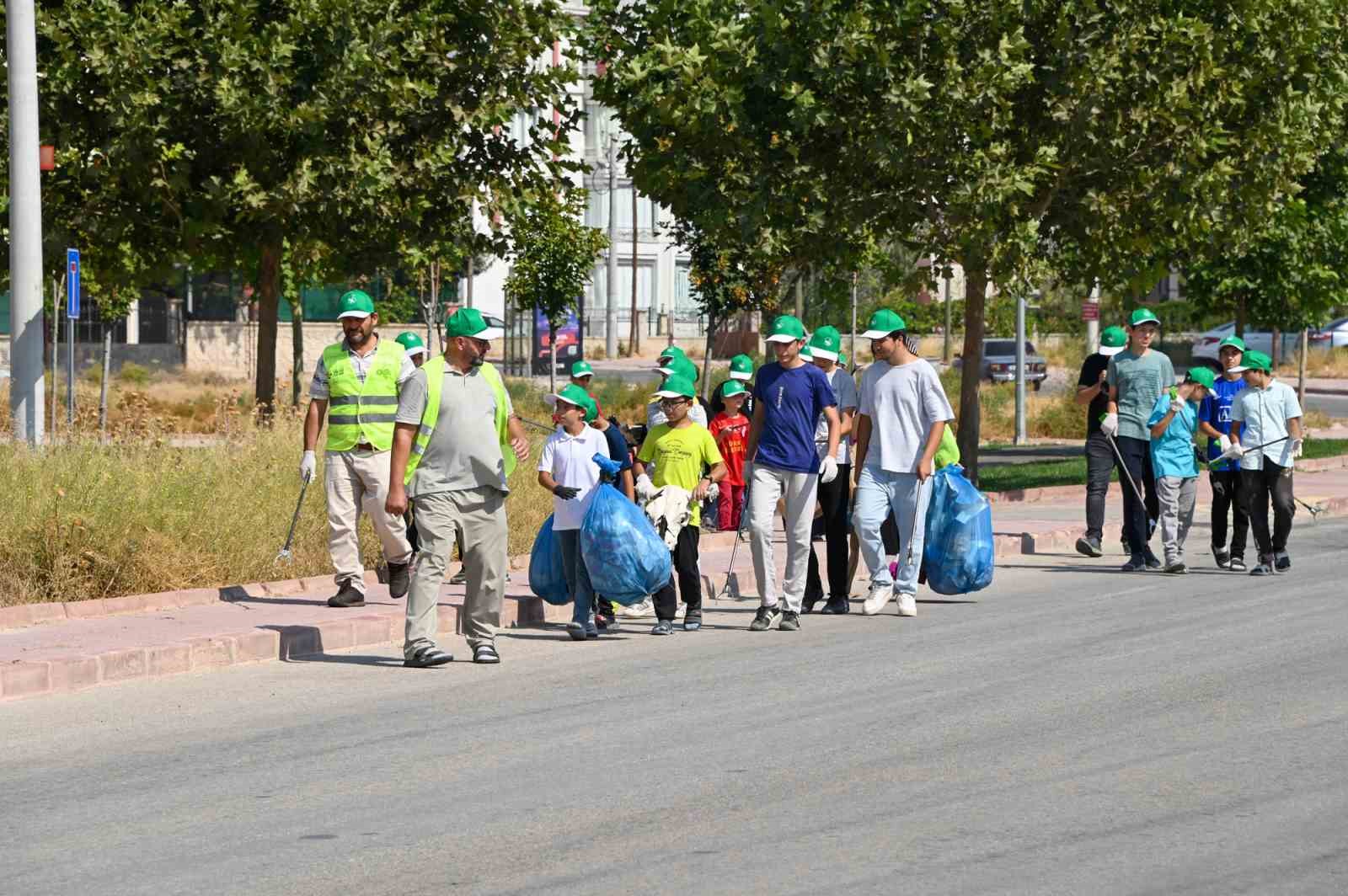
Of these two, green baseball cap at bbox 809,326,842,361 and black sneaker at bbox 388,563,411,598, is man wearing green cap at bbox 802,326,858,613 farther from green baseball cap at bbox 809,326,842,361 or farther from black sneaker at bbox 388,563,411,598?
black sneaker at bbox 388,563,411,598

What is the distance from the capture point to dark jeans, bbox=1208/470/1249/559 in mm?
15289

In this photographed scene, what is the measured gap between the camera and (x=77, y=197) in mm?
21672

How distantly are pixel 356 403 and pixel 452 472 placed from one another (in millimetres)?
2233

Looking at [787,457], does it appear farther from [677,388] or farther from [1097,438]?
[1097,438]

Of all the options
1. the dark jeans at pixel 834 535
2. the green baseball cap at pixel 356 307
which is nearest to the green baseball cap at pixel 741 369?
the dark jeans at pixel 834 535

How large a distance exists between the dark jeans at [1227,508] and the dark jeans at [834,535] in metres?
3.62

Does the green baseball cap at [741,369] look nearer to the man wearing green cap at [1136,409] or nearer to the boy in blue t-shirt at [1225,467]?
the man wearing green cap at [1136,409]

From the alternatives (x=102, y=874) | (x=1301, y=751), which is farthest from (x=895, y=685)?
(x=102, y=874)

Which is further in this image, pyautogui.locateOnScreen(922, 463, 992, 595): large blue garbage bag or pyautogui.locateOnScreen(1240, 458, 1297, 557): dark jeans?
pyautogui.locateOnScreen(1240, 458, 1297, 557): dark jeans

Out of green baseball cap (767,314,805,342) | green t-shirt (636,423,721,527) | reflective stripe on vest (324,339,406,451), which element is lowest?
green t-shirt (636,423,721,527)

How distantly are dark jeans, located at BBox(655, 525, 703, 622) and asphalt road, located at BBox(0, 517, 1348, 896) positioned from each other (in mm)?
259

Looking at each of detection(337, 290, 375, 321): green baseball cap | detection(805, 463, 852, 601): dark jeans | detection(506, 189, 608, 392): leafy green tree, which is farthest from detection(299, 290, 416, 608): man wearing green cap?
detection(506, 189, 608, 392): leafy green tree

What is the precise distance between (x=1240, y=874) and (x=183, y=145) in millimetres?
16846

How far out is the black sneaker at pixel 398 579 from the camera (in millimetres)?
12891
